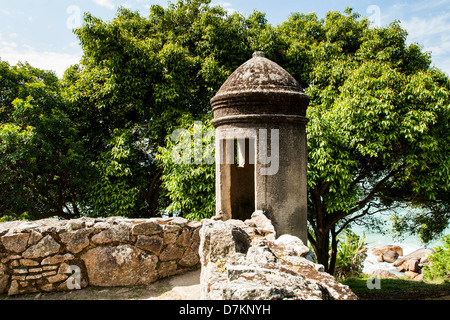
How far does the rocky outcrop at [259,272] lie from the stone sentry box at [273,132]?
1.07 metres

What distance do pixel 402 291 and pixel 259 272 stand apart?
8.99 metres

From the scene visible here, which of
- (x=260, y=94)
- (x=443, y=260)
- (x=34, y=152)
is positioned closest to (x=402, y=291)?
(x=443, y=260)

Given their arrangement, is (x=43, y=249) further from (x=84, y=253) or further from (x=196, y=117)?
(x=196, y=117)

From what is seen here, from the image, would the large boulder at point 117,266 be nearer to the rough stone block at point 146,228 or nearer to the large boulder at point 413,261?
the rough stone block at point 146,228

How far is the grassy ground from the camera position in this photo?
8281 millimetres

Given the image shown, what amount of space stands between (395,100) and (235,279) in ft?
21.3

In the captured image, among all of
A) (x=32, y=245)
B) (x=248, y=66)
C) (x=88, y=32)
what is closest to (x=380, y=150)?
(x=248, y=66)

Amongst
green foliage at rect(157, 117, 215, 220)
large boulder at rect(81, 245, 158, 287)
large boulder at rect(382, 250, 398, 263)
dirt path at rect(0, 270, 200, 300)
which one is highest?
green foliage at rect(157, 117, 215, 220)

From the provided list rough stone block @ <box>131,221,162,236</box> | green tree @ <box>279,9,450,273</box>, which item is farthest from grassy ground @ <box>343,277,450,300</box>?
rough stone block @ <box>131,221,162,236</box>

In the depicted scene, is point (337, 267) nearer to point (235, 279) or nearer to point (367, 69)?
point (367, 69)

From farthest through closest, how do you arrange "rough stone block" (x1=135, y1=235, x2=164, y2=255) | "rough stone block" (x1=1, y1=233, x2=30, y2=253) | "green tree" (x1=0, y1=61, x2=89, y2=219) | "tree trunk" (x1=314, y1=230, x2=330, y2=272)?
"tree trunk" (x1=314, y1=230, x2=330, y2=272)
"green tree" (x1=0, y1=61, x2=89, y2=219)
"rough stone block" (x1=135, y1=235, x2=164, y2=255)
"rough stone block" (x1=1, y1=233, x2=30, y2=253)

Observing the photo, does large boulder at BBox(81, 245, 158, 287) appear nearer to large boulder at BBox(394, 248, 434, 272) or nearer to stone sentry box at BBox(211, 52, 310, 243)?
stone sentry box at BBox(211, 52, 310, 243)

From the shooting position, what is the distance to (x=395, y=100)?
23.2 ft

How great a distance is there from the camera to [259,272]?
7.02 ft
